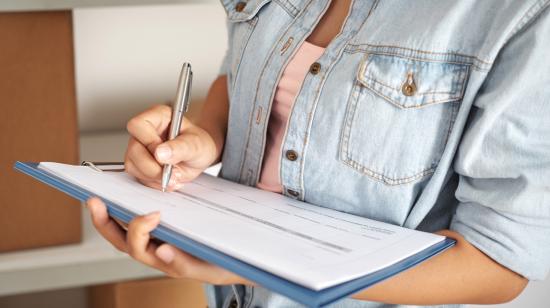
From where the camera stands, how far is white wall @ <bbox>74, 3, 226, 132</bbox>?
1.34m

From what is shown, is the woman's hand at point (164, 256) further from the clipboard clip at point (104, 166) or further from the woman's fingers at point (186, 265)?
the clipboard clip at point (104, 166)

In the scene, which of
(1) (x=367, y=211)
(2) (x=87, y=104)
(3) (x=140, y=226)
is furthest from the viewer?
(2) (x=87, y=104)

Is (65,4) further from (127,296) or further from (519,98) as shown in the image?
(519,98)

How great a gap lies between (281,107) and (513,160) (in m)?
0.24

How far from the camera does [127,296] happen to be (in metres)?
1.13

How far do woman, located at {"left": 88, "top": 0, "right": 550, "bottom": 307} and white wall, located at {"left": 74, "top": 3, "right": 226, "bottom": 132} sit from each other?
68cm

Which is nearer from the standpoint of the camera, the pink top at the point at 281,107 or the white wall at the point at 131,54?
the pink top at the point at 281,107

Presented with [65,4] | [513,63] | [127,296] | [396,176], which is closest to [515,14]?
[513,63]

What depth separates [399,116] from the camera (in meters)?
0.61

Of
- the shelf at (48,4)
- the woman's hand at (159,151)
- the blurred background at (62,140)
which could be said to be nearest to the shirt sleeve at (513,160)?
the woman's hand at (159,151)

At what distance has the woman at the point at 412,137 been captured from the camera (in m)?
0.55

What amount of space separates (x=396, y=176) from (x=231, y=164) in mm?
217

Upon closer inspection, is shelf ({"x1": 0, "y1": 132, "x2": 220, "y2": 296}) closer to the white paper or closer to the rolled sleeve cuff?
the white paper

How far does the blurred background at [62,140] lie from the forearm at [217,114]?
186 millimetres
